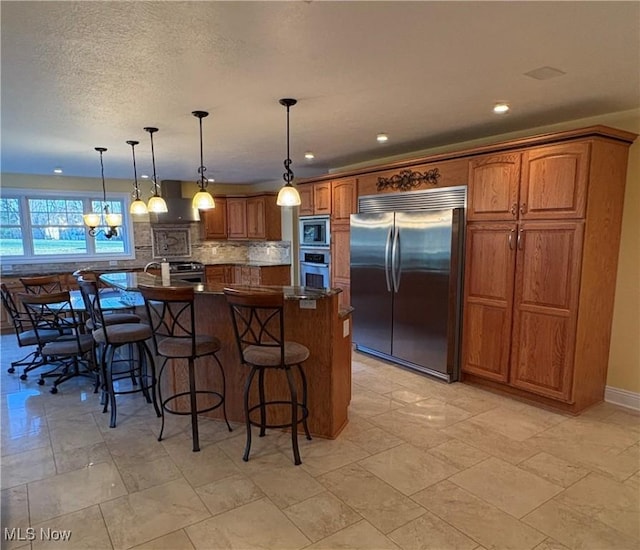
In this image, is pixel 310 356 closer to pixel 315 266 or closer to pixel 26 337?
pixel 315 266

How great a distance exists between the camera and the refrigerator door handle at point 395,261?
4.29 metres

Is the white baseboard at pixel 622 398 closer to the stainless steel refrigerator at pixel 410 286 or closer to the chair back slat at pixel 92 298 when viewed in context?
the stainless steel refrigerator at pixel 410 286

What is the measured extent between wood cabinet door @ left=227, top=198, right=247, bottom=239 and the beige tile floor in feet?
15.0

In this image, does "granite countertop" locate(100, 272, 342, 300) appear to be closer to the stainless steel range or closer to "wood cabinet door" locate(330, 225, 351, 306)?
"wood cabinet door" locate(330, 225, 351, 306)

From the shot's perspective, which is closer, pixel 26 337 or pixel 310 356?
pixel 310 356

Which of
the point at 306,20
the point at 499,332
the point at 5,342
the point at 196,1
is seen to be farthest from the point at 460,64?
the point at 5,342

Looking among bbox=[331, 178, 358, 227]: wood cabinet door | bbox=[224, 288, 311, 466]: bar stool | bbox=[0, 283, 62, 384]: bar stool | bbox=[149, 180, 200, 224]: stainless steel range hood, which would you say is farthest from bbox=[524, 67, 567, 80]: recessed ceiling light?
bbox=[149, 180, 200, 224]: stainless steel range hood

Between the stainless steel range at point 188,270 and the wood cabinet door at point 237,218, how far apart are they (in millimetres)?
892

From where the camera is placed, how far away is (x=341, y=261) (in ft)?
17.1

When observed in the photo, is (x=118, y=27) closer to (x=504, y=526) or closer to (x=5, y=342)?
(x=504, y=526)

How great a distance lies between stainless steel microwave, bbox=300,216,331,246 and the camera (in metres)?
5.40

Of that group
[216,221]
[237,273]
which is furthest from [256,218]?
[237,273]

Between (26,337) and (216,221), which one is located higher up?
(216,221)

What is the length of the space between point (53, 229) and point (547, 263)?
708 cm
